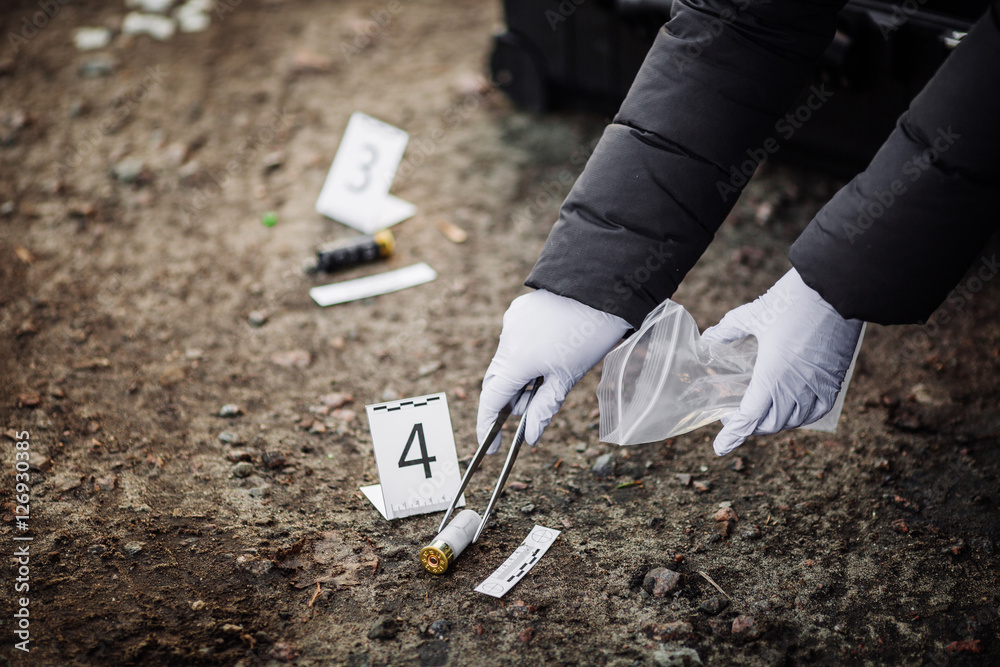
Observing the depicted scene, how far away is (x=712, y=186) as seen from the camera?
1.68m

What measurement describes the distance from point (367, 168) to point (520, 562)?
2005 millimetres

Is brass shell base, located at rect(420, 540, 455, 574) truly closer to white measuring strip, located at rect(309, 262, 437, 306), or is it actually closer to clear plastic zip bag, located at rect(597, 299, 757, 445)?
clear plastic zip bag, located at rect(597, 299, 757, 445)

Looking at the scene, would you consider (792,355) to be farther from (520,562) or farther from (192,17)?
(192,17)

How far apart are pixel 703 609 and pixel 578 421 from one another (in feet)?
2.50

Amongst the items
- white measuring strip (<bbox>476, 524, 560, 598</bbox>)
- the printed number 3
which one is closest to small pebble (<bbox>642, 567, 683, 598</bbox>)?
white measuring strip (<bbox>476, 524, 560, 598</bbox>)

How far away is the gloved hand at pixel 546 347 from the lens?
1698 millimetres

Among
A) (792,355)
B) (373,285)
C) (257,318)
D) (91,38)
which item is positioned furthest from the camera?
(91,38)

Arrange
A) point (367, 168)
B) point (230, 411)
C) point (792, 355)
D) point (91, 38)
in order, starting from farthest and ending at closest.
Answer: point (91, 38), point (367, 168), point (230, 411), point (792, 355)

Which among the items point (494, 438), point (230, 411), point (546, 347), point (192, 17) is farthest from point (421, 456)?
point (192, 17)

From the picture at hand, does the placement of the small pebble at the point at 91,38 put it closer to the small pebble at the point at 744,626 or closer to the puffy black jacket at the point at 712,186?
the puffy black jacket at the point at 712,186

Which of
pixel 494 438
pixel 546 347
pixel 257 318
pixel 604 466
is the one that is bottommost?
pixel 257 318

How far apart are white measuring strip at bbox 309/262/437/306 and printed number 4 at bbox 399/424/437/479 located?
1.13 m

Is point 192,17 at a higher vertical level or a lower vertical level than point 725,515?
higher

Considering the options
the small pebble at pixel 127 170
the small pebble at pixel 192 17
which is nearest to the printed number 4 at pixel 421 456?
the small pebble at pixel 127 170
